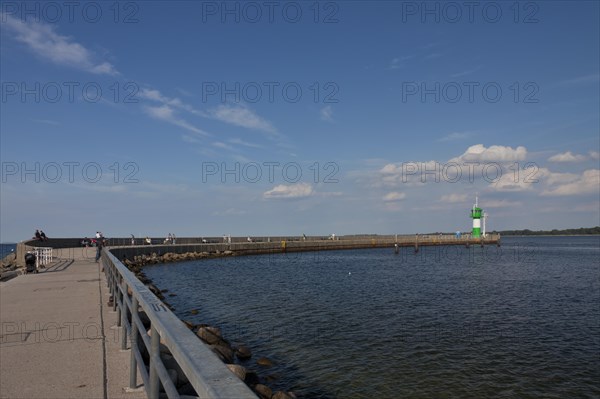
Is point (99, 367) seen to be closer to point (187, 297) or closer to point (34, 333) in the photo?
point (34, 333)

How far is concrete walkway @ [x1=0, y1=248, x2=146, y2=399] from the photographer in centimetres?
536

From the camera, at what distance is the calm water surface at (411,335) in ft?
35.1

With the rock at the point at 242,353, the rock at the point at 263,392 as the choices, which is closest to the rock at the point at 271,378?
the rock at the point at 242,353

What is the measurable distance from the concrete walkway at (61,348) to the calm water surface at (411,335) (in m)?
4.33

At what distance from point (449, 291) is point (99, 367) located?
23999 millimetres

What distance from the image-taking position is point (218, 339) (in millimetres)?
11680

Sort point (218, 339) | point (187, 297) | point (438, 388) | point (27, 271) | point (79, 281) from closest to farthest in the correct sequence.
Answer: point (438, 388)
point (218, 339)
point (79, 281)
point (27, 271)
point (187, 297)

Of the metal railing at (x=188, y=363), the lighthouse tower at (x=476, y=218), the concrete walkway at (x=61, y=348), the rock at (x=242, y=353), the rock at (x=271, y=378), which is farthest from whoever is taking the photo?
the lighthouse tower at (x=476, y=218)

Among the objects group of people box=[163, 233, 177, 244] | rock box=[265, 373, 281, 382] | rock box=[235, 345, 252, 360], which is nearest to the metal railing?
rock box=[265, 373, 281, 382]

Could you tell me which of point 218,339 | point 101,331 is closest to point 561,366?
point 218,339

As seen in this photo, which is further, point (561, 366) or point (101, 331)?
point (561, 366)

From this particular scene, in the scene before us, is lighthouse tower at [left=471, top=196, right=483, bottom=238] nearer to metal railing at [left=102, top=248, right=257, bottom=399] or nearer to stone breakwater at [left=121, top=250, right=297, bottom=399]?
stone breakwater at [left=121, top=250, right=297, bottom=399]

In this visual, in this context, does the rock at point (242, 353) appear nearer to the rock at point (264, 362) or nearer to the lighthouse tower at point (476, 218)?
the rock at point (264, 362)

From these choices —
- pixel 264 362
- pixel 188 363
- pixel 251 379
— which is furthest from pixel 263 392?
pixel 188 363
